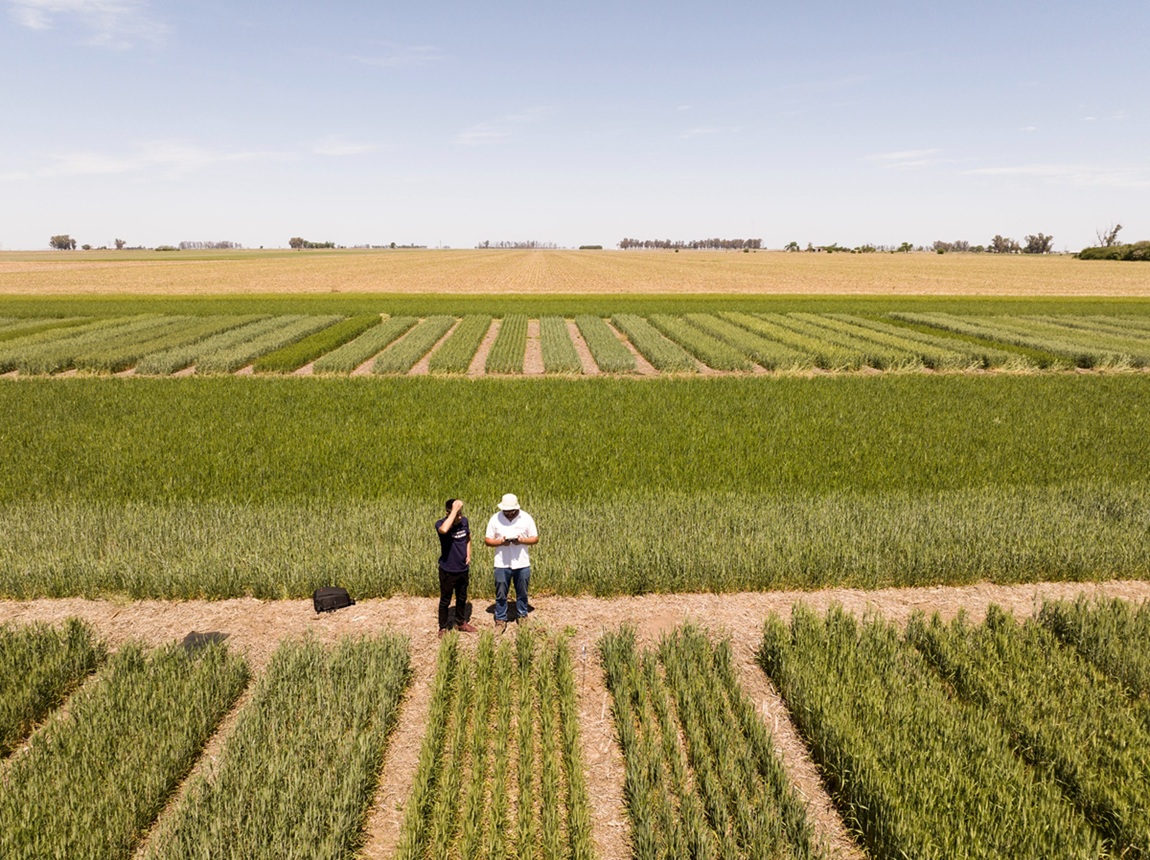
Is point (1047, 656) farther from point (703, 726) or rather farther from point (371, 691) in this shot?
point (371, 691)

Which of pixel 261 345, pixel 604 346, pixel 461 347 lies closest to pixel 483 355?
pixel 461 347

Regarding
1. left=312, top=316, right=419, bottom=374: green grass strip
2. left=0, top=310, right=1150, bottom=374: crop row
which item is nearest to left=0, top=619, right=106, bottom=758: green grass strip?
left=312, top=316, right=419, bottom=374: green grass strip

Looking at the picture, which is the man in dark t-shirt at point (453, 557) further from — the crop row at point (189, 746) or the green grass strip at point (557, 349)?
the green grass strip at point (557, 349)

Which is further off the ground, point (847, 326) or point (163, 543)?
point (847, 326)

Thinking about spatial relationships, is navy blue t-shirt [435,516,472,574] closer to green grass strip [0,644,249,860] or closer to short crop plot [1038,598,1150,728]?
green grass strip [0,644,249,860]

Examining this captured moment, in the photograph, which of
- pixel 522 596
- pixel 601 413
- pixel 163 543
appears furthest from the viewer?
pixel 601 413

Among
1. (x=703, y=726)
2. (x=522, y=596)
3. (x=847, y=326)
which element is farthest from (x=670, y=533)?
(x=847, y=326)
